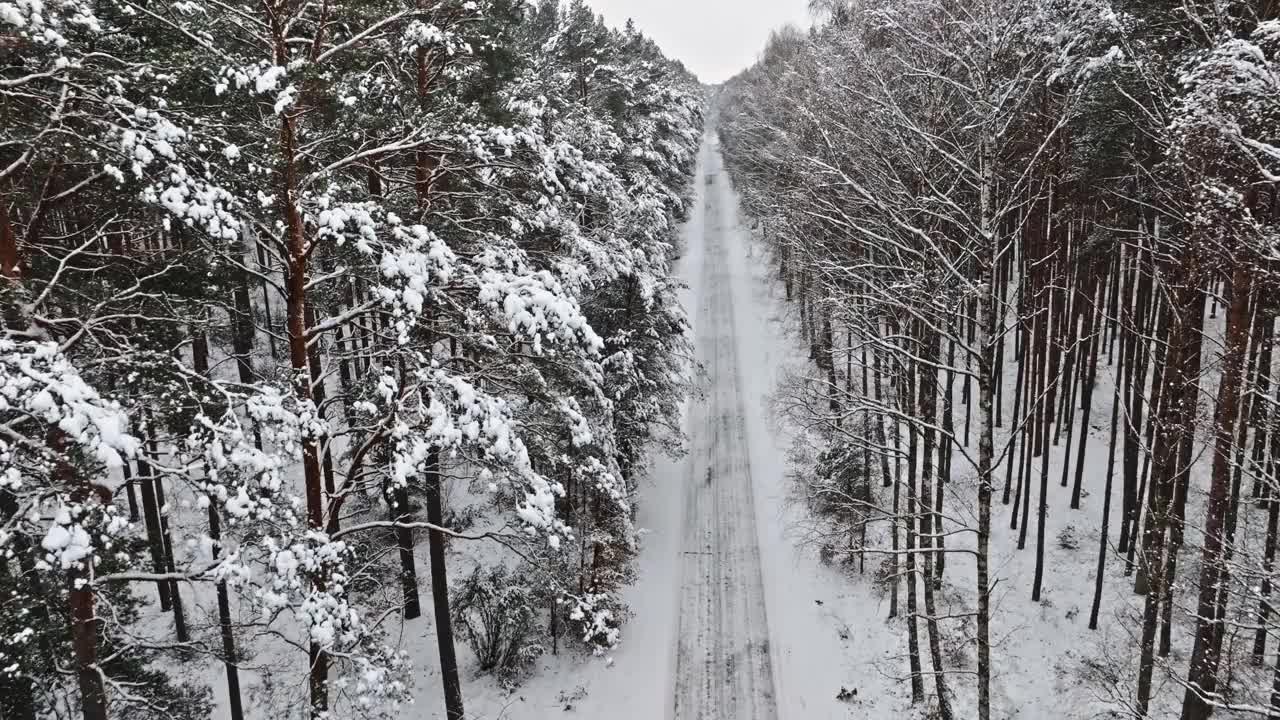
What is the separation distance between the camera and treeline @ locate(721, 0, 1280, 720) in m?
8.02

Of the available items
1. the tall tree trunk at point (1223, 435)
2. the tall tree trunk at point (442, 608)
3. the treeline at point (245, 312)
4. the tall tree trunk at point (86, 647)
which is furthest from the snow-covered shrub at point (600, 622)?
the tall tree trunk at point (1223, 435)

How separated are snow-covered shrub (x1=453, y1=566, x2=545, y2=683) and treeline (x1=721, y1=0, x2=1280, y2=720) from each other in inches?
325

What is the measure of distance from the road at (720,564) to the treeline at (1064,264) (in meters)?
3.45

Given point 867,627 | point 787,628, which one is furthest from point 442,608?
point 867,627

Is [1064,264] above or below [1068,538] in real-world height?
above

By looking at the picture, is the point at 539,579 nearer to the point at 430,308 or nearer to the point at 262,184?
the point at 430,308

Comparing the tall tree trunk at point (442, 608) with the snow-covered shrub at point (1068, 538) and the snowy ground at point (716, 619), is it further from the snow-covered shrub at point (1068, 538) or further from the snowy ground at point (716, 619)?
the snow-covered shrub at point (1068, 538)

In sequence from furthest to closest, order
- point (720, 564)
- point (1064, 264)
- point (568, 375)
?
1. point (720, 564)
2. point (1064, 264)
3. point (568, 375)

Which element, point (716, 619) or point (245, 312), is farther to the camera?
point (716, 619)

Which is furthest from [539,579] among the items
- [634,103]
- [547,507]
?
[634,103]

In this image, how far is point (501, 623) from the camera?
1703 cm

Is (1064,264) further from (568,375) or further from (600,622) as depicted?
(600,622)

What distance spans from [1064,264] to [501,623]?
65.1 feet

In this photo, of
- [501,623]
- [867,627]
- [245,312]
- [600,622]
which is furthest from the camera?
[867,627]
